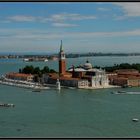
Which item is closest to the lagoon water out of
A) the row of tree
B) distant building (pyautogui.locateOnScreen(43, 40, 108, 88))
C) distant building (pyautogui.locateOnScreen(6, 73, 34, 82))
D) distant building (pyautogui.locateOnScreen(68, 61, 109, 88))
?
distant building (pyautogui.locateOnScreen(43, 40, 108, 88))

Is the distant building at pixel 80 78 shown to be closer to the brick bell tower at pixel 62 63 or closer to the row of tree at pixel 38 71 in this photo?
the brick bell tower at pixel 62 63

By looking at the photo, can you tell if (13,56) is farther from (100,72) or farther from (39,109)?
(39,109)

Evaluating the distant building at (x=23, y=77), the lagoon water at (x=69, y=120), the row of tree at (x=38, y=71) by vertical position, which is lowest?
the lagoon water at (x=69, y=120)

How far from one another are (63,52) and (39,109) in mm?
5685

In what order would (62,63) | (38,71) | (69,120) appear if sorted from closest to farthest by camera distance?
(69,120) < (62,63) < (38,71)

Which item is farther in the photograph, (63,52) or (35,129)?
(63,52)

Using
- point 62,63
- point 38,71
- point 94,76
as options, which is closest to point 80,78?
point 94,76

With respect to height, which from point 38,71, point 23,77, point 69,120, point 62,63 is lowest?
point 69,120

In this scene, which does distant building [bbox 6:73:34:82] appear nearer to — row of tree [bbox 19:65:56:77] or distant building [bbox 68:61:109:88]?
row of tree [bbox 19:65:56:77]

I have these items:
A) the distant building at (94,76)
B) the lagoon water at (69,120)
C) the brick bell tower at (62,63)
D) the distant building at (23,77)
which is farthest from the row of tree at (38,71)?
the lagoon water at (69,120)

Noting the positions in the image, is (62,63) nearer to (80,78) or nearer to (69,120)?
(80,78)

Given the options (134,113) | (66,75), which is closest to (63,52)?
(66,75)

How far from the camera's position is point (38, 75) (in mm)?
10172

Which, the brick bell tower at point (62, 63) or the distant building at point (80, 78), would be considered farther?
the brick bell tower at point (62, 63)
